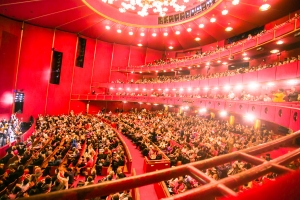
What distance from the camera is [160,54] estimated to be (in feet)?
87.2

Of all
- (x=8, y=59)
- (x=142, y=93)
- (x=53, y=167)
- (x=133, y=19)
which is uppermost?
(x=133, y=19)

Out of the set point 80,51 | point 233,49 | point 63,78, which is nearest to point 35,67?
point 63,78

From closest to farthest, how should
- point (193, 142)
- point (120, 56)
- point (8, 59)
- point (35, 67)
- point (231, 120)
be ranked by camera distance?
point (193, 142) < point (8, 59) < point (231, 120) < point (35, 67) < point (120, 56)

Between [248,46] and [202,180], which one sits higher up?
[248,46]

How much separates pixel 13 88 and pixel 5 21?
5.42m

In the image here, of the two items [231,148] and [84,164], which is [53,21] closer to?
[84,164]

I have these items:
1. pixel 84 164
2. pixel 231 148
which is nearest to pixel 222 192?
pixel 84 164

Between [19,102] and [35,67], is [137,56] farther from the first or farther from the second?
[19,102]

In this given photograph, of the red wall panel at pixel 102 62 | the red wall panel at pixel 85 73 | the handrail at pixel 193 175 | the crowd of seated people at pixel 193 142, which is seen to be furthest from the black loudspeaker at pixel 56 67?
the handrail at pixel 193 175

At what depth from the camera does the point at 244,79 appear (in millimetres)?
12680

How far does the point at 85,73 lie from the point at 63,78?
107 inches

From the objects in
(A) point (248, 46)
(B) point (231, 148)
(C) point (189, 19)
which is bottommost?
(B) point (231, 148)

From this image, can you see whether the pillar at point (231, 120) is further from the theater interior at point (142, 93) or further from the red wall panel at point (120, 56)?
the red wall panel at point (120, 56)

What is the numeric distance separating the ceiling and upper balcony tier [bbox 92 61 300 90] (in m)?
5.26
